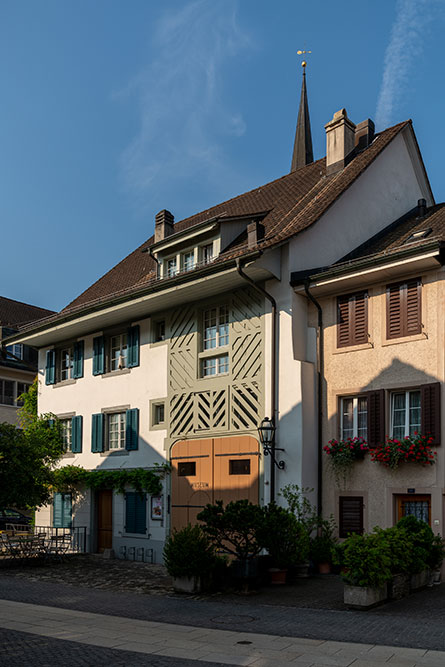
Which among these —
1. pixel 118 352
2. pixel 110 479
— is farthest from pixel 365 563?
pixel 118 352

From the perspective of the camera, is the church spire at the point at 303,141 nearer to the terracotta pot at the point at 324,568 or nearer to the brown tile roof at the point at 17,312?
the brown tile roof at the point at 17,312

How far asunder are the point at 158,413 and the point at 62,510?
5896mm

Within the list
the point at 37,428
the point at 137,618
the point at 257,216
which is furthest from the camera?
the point at 37,428

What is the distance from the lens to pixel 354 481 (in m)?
17.2

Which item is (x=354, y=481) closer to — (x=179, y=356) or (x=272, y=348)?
(x=272, y=348)

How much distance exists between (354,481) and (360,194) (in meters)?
8.21

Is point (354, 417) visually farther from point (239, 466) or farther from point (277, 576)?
point (277, 576)

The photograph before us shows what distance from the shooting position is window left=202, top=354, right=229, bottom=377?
20386mm

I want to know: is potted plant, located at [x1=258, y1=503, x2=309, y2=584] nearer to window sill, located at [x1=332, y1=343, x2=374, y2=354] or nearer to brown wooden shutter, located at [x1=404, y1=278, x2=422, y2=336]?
window sill, located at [x1=332, y1=343, x2=374, y2=354]

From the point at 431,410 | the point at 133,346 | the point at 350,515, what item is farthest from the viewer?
the point at 133,346

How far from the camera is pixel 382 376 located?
17062 millimetres

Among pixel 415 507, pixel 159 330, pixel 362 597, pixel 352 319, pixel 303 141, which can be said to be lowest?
pixel 362 597

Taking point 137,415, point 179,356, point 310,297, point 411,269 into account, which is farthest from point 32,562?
point 411,269

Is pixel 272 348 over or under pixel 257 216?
under
